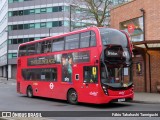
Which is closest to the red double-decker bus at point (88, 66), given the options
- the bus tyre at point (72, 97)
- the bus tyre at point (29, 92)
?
the bus tyre at point (72, 97)

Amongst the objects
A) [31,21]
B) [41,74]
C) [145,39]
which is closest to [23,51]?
[41,74]

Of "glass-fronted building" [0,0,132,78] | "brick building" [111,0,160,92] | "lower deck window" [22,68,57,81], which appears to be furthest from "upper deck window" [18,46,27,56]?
"glass-fronted building" [0,0,132,78]

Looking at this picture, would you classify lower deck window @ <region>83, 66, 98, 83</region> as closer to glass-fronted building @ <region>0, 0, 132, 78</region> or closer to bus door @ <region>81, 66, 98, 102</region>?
bus door @ <region>81, 66, 98, 102</region>

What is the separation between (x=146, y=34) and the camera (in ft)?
83.1

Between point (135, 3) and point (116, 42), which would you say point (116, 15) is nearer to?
point (135, 3)

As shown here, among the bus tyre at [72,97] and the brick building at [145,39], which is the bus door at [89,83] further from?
the brick building at [145,39]

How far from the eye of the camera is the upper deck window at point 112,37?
16734 mm

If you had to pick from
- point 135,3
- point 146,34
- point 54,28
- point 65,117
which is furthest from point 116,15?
point 54,28

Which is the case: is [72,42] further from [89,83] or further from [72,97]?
[72,97]

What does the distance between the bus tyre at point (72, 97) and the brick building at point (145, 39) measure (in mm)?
6209

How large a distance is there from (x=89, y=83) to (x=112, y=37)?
264cm

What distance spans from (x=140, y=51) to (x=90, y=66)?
8.78 metres

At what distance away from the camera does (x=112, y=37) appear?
1689 centimetres

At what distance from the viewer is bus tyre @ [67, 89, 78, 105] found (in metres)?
18.3
